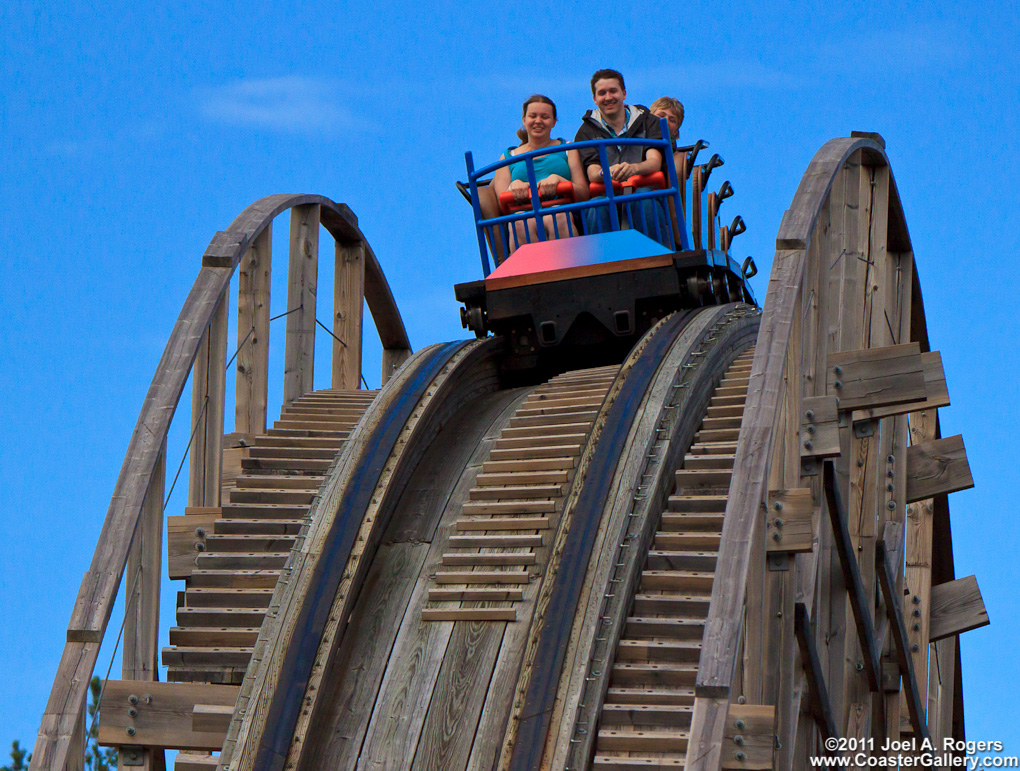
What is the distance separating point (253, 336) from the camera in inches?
318

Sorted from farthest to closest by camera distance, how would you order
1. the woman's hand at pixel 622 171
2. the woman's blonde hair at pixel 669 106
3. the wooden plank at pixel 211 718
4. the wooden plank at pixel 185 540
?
the woman's blonde hair at pixel 669 106 → the woman's hand at pixel 622 171 → the wooden plank at pixel 185 540 → the wooden plank at pixel 211 718

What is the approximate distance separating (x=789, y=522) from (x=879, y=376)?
1.25 metres

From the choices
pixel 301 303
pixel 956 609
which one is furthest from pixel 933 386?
pixel 301 303

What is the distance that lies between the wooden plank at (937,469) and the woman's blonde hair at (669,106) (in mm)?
3548

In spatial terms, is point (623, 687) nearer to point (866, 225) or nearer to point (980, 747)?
point (980, 747)

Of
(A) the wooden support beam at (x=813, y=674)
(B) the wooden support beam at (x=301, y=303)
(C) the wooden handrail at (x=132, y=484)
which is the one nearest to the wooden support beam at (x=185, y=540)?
(C) the wooden handrail at (x=132, y=484)

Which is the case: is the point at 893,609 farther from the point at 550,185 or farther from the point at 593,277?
the point at 550,185

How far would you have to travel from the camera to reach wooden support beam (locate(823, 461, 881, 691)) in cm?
598

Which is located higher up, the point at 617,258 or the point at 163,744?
the point at 617,258

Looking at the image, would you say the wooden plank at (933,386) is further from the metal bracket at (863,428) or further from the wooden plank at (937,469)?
the wooden plank at (937,469)

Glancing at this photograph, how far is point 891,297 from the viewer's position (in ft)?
25.8

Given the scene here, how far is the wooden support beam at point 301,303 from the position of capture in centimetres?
855

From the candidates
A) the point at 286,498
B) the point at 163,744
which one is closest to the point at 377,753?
the point at 163,744

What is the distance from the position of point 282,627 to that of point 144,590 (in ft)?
2.45
